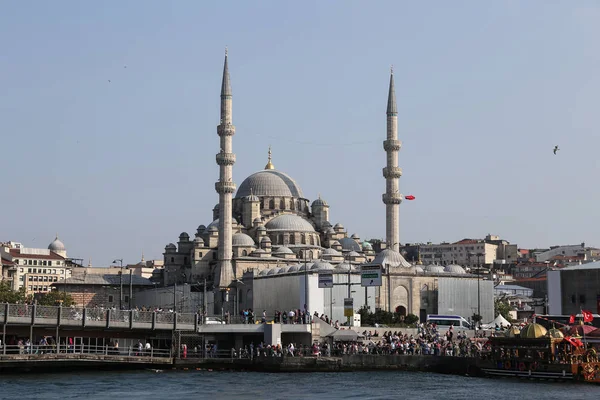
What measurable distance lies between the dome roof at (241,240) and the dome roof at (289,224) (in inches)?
178

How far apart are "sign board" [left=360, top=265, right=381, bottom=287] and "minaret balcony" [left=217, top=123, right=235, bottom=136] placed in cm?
2425

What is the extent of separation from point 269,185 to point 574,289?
45.4 metres

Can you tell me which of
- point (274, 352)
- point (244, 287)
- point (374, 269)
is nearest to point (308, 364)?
point (274, 352)

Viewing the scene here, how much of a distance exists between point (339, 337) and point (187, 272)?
43.7 m

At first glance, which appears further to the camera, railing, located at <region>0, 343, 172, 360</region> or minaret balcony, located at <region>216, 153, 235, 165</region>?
minaret balcony, located at <region>216, 153, 235, 165</region>

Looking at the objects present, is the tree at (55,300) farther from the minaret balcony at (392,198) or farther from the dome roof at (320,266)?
the minaret balcony at (392,198)

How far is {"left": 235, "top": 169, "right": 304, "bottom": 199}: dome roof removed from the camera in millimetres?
98125

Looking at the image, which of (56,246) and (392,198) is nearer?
(392,198)

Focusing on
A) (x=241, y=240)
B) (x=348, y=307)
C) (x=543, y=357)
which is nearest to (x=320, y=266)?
(x=241, y=240)

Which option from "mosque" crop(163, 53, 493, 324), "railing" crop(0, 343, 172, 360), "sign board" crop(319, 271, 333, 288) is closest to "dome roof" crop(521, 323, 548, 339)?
"railing" crop(0, 343, 172, 360)

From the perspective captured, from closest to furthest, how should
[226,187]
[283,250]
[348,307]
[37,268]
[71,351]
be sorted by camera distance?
[71,351] < [348,307] < [226,187] < [283,250] < [37,268]

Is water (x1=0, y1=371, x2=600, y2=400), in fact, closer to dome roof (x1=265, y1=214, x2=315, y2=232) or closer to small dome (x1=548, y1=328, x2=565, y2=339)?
small dome (x1=548, y1=328, x2=565, y2=339)

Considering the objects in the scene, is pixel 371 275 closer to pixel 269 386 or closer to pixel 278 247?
pixel 269 386

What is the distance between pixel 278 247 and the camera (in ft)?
299
